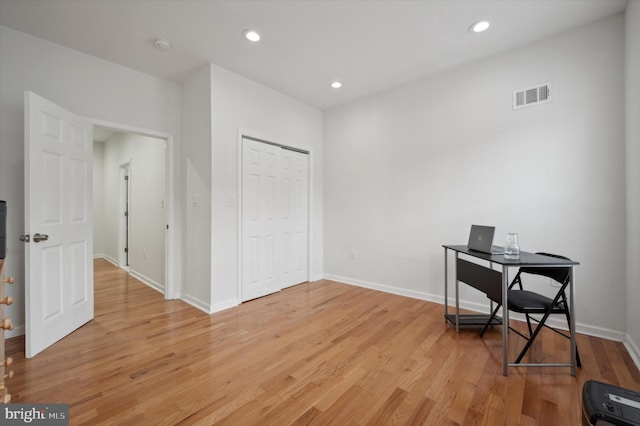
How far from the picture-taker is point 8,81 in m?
2.46

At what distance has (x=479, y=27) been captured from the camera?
2.48m

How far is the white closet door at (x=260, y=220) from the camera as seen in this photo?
346 cm

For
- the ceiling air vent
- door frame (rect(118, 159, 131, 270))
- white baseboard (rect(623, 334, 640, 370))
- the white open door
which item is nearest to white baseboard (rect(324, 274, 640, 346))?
white baseboard (rect(623, 334, 640, 370))

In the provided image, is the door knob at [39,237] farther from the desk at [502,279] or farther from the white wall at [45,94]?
the desk at [502,279]

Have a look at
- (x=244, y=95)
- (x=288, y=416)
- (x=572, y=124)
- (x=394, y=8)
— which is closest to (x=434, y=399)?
(x=288, y=416)

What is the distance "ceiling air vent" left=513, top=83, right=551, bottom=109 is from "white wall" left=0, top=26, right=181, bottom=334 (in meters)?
4.19

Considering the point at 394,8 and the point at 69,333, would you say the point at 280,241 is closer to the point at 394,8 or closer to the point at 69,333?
the point at 69,333

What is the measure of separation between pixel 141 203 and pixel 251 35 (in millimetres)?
3629

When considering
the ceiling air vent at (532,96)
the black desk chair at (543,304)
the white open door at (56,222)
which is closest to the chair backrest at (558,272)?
the black desk chair at (543,304)

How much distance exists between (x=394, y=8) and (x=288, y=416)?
3109 millimetres

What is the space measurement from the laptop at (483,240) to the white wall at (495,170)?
604 mm

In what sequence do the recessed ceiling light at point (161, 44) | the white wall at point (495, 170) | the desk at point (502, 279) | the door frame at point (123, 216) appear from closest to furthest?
1. the desk at point (502, 279)
2. the white wall at point (495, 170)
3. the recessed ceiling light at point (161, 44)
4. the door frame at point (123, 216)

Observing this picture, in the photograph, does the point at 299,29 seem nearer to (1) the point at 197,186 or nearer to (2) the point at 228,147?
(2) the point at 228,147

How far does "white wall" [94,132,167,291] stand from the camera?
4105 millimetres
